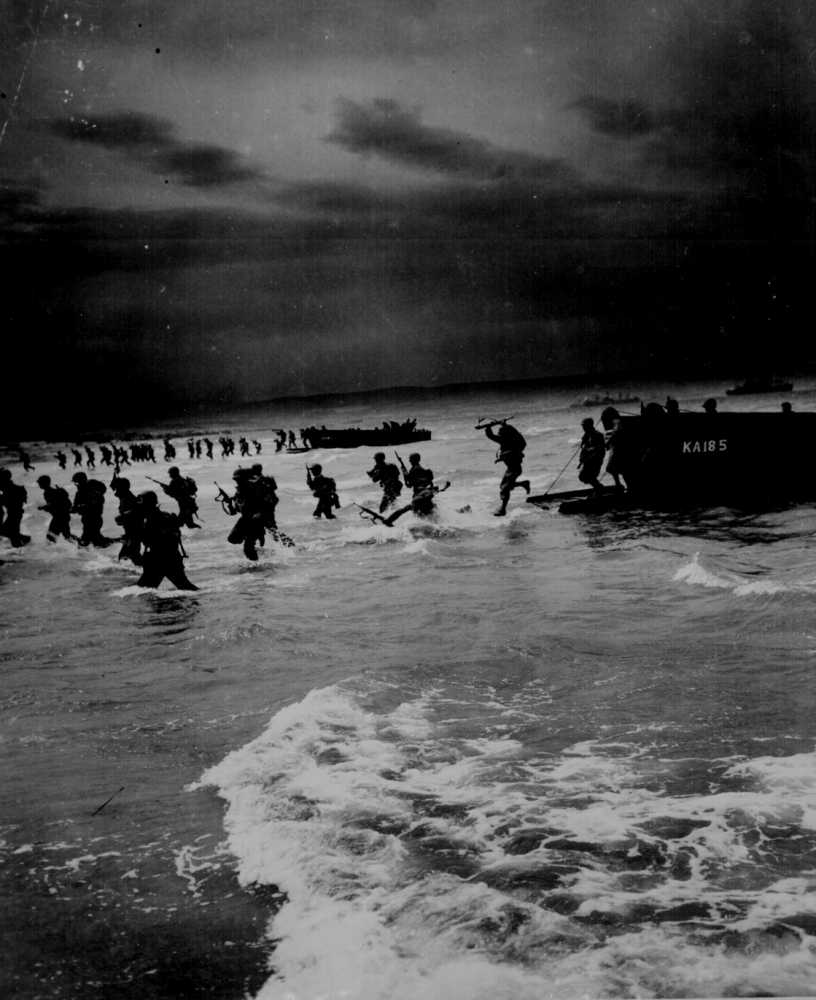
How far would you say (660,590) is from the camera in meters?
9.37

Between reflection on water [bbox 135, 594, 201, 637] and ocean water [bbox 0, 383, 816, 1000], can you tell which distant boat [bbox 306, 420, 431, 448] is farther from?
ocean water [bbox 0, 383, 816, 1000]

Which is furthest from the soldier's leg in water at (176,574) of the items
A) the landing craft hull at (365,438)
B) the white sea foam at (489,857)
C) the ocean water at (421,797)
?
the landing craft hull at (365,438)

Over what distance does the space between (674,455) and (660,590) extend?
954cm

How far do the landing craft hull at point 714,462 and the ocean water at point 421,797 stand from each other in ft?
26.4

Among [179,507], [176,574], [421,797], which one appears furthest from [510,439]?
[421,797]

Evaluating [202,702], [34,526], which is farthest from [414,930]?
[34,526]

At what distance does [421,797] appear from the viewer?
13.9 ft

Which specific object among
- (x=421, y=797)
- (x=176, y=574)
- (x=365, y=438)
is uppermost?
(x=365, y=438)

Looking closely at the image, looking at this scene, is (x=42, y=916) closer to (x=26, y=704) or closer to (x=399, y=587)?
(x=26, y=704)

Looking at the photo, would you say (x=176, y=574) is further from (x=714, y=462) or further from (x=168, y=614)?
(x=714, y=462)

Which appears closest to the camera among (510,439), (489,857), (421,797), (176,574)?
(489,857)

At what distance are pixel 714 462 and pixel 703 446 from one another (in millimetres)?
455

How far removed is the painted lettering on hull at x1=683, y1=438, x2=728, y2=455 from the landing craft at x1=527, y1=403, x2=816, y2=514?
0.02m

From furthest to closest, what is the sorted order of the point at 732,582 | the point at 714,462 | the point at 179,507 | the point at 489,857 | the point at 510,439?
the point at 714,462 < the point at 510,439 < the point at 179,507 < the point at 732,582 < the point at 489,857
